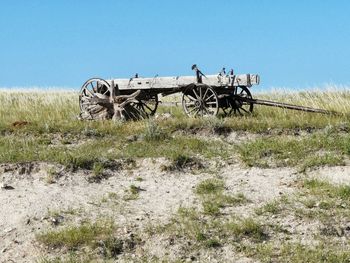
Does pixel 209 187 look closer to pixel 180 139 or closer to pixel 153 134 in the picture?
pixel 180 139

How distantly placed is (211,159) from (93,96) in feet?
22.3

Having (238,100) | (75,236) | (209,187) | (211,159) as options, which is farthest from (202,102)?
(75,236)

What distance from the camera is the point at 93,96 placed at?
18.7 meters

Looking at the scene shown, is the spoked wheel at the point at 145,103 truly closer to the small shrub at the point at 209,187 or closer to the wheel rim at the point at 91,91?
the wheel rim at the point at 91,91

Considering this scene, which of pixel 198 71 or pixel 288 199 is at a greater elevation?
pixel 198 71

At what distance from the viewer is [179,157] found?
1270cm

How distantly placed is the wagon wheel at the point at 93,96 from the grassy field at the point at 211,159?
0.63 meters

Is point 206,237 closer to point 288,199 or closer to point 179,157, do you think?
point 288,199

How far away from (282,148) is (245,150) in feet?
2.55

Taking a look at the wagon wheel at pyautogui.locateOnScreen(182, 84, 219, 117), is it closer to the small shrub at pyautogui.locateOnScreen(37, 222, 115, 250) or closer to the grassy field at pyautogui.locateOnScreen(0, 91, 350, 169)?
the grassy field at pyautogui.locateOnScreen(0, 91, 350, 169)

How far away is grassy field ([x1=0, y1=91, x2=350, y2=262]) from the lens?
888 cm

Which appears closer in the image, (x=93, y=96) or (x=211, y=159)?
(x=211, y=159)

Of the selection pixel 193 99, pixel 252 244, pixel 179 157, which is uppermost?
pixel 193 99

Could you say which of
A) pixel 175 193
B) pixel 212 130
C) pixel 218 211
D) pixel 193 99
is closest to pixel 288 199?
pixel 218 211
